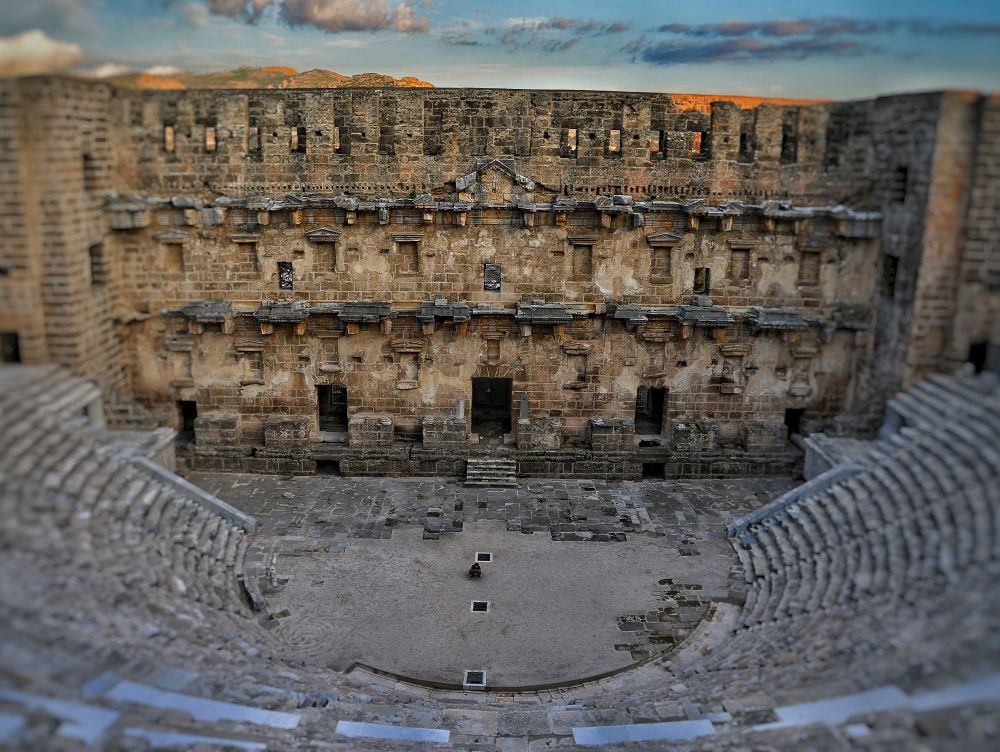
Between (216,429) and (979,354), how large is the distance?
14.7 meters

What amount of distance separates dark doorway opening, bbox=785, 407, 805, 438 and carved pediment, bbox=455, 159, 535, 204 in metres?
7.58

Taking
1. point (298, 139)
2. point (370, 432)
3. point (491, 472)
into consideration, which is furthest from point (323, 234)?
point (491, 472)

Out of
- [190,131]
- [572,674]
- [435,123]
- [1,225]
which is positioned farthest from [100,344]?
[572,674]

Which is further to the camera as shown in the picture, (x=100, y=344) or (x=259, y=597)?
(x=100, y=344)

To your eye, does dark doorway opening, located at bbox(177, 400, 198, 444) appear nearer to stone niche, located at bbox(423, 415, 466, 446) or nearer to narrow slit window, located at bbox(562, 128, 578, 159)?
Result: stone niche, located at bbox(423, 415, 466, 446)

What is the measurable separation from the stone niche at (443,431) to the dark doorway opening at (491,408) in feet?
2.91

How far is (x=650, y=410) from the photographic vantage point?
2173 cm

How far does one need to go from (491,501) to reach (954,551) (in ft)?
30.3

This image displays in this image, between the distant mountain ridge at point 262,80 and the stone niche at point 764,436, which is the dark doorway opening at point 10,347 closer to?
the distant mountain ridge at point 262,80

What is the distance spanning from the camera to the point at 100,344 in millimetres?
17609

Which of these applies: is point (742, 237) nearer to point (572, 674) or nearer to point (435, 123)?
point (435, 123)

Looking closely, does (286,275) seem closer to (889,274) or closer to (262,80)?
(262,80)

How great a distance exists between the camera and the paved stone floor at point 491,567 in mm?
13562

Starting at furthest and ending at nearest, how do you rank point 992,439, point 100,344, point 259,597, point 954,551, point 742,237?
1. point 742,237
2. point 100,344
3. point 259,597
4. point 992,439
5. point 954,551
